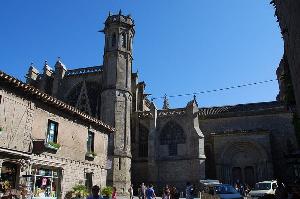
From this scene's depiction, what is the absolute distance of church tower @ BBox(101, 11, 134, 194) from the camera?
2967cm

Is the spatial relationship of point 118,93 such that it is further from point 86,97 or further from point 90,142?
point 90,142

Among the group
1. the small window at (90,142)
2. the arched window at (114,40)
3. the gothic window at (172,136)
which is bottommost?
the small window at (90,142)

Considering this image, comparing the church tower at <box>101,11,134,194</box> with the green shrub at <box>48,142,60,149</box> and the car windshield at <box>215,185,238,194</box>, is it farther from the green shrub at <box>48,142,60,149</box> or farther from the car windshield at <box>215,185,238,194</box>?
the green shrub at <box>48,142,60,149</box>

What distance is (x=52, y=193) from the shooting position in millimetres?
16547

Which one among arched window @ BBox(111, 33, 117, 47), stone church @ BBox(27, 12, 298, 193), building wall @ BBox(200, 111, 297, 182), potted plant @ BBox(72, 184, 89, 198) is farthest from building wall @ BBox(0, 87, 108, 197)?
building wall @ BBox(200, 111, 297, 182)

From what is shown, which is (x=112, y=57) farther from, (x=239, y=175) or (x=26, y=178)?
(x=26, y=178)

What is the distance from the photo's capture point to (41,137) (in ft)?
52.9

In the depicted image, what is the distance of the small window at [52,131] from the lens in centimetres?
1677

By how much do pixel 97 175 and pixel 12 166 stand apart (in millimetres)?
7512

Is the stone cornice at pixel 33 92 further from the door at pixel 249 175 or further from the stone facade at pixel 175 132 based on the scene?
the door at pixel 249 175

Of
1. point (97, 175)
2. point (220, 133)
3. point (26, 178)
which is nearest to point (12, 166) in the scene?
point (26, 178)

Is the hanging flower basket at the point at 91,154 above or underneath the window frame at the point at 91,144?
underneath

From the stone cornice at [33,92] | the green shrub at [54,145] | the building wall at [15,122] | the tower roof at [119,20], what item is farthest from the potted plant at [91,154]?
the tower roof at [119,20]

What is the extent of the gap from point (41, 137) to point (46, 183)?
229 centimetres
